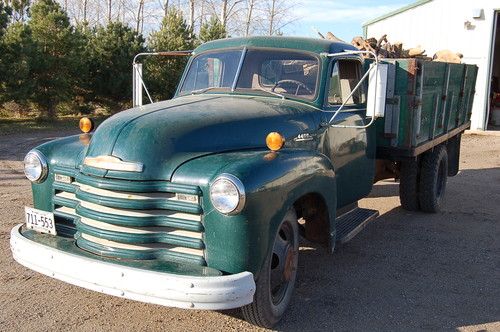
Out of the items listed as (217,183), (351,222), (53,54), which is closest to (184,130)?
(217,183)

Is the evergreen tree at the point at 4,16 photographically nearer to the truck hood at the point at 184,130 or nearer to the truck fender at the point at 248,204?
the truck hood at the point at 184,130

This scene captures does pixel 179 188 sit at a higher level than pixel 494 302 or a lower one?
higher

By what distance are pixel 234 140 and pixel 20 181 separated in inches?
239

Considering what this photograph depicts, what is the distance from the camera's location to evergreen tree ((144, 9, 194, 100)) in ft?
67.3

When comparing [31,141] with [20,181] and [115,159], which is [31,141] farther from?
[115,159]

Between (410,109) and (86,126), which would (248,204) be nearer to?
(86,126)

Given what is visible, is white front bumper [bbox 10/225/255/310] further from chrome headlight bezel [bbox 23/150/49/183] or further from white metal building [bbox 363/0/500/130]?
white metal building [bbox 363/0/500/130]

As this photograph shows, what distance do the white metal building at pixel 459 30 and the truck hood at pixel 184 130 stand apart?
1478cm

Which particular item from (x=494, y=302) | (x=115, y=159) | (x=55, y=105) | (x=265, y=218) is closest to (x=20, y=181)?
(x=115, y=159)

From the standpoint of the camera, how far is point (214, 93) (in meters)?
5.01

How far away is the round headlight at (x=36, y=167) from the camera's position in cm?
420

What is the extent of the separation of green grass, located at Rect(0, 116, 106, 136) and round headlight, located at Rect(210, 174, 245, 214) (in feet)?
43.1

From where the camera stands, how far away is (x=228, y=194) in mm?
3279

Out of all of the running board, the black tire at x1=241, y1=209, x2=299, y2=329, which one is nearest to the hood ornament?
the black tire at x1=241, y1=209, x2=299, y2=329
